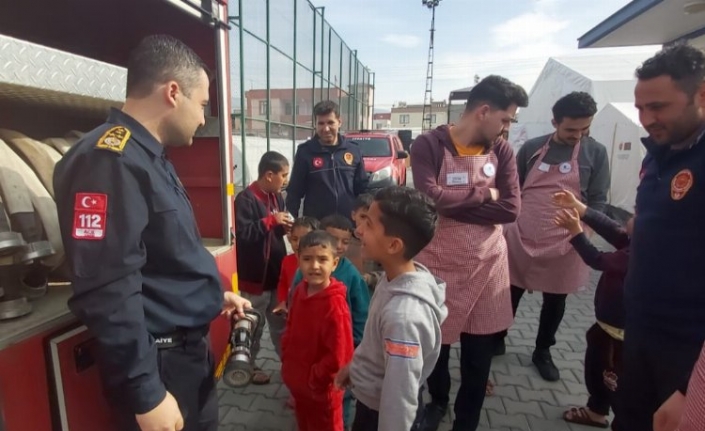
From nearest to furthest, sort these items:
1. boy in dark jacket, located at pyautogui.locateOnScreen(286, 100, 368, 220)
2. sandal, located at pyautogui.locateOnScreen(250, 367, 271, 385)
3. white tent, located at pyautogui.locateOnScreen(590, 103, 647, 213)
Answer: sandal, located at pyautogui.locateOnScreen(250, 367, 271, 385) → boy in dark jacket, located at pyautogui.locateOnScreen(286, 100, 368, 220) → white tent, located at pyautogui.locateOnScreen(590, 103, 647, 213)

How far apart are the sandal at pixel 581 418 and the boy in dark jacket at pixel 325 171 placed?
7.01 feet

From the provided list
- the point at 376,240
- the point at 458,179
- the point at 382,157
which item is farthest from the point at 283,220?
the point at 382,157

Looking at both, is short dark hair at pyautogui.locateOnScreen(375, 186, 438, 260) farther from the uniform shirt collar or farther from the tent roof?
the tent roof

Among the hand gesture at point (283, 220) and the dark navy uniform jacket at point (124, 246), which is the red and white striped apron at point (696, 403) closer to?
the dark navy uniform jacket at point (124, 246)

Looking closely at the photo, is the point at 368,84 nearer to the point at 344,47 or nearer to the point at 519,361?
the point at 344,47

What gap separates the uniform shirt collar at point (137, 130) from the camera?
1.31 m

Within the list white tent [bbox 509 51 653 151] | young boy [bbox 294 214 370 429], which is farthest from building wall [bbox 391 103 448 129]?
young boy [bbox 294 214 370 429]

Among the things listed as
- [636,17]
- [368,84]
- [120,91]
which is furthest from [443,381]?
[368,84]

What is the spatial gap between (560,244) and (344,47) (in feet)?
44.3

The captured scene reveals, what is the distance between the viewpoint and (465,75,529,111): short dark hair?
2.14m

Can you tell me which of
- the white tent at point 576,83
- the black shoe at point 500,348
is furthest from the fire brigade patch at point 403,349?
the white tent at point 576,83

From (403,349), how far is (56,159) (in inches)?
59.8

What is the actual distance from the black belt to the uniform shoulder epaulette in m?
0.61

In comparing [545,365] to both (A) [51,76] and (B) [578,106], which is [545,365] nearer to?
(B) [578,106]
